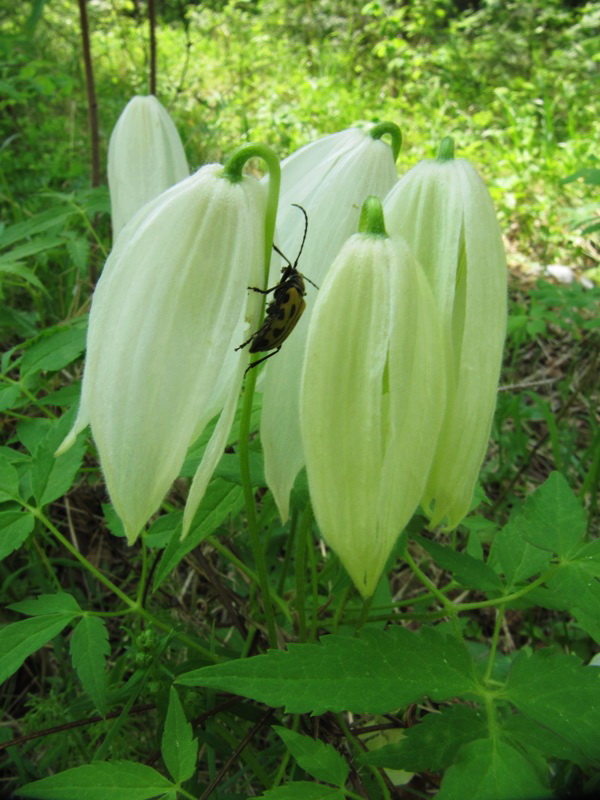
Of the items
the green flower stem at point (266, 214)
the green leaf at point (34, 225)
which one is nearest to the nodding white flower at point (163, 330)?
the green flower stem at point (266, 214)

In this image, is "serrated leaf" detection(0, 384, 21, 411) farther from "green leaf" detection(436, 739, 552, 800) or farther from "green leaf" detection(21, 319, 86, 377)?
"green leaf" detection(436, 739, 552, 800)

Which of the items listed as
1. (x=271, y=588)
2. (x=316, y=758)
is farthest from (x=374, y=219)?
(x=271, y=588)

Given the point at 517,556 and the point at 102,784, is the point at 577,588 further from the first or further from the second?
the point at 102,784

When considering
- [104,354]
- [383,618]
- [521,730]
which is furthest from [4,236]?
[521,730]

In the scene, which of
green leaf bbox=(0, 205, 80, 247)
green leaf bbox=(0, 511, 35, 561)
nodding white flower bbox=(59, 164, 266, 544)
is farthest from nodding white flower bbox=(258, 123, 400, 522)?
green leaf bbox=(0, 205, 80, 247)

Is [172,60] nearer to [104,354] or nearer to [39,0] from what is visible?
[39,0]
